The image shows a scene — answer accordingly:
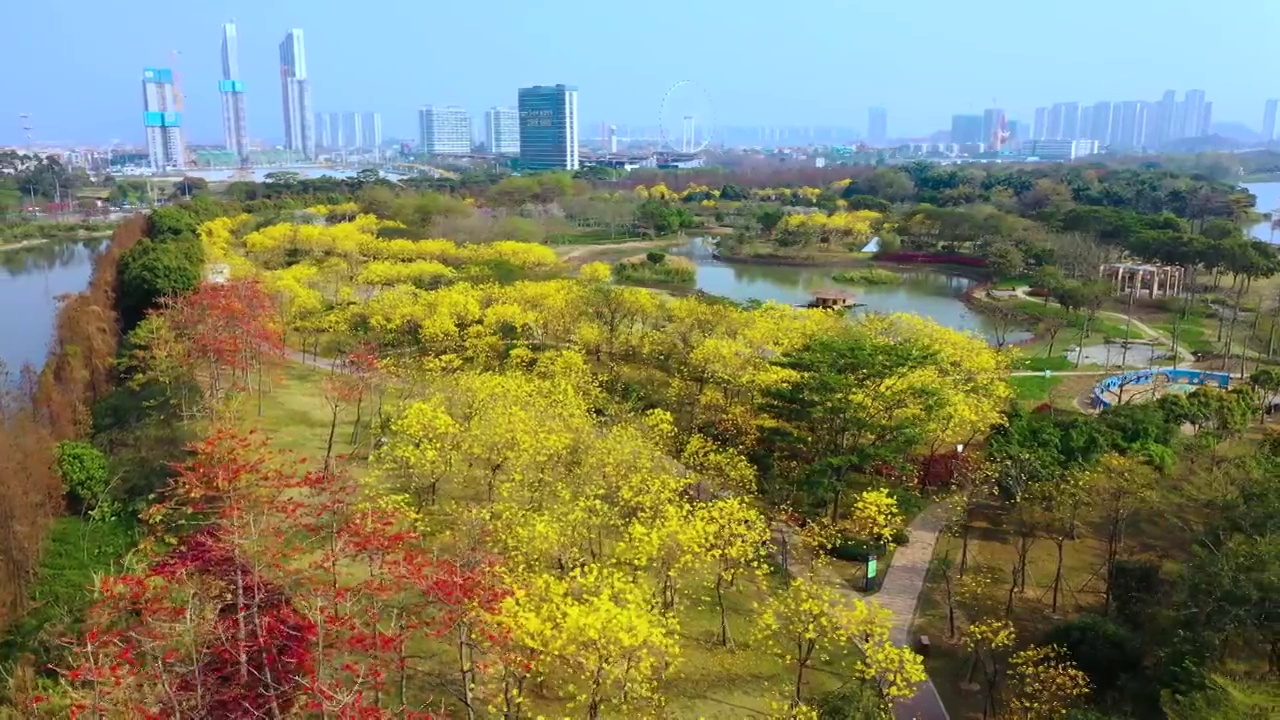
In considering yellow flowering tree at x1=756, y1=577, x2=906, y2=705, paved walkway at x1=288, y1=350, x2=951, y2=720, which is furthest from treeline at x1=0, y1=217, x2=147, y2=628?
paved walkway at x1=288, y1=350, x2=951, y2=720

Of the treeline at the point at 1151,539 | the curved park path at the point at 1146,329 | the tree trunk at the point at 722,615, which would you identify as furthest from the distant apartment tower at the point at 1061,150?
the tree trunk at the point at 722,615

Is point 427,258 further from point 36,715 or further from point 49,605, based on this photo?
point 36,715

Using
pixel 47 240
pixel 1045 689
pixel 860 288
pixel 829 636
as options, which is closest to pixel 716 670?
→ pixel 829 636

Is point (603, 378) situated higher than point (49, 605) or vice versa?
point (603, 378)

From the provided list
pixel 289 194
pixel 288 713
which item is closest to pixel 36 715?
pixel 288 713

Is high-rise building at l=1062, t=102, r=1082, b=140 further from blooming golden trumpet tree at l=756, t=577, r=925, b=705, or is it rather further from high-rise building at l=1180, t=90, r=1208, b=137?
blooming golden trumpet tree at l=756, t=577, r=925, b=705

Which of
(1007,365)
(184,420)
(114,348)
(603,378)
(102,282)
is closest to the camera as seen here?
(184,420)
